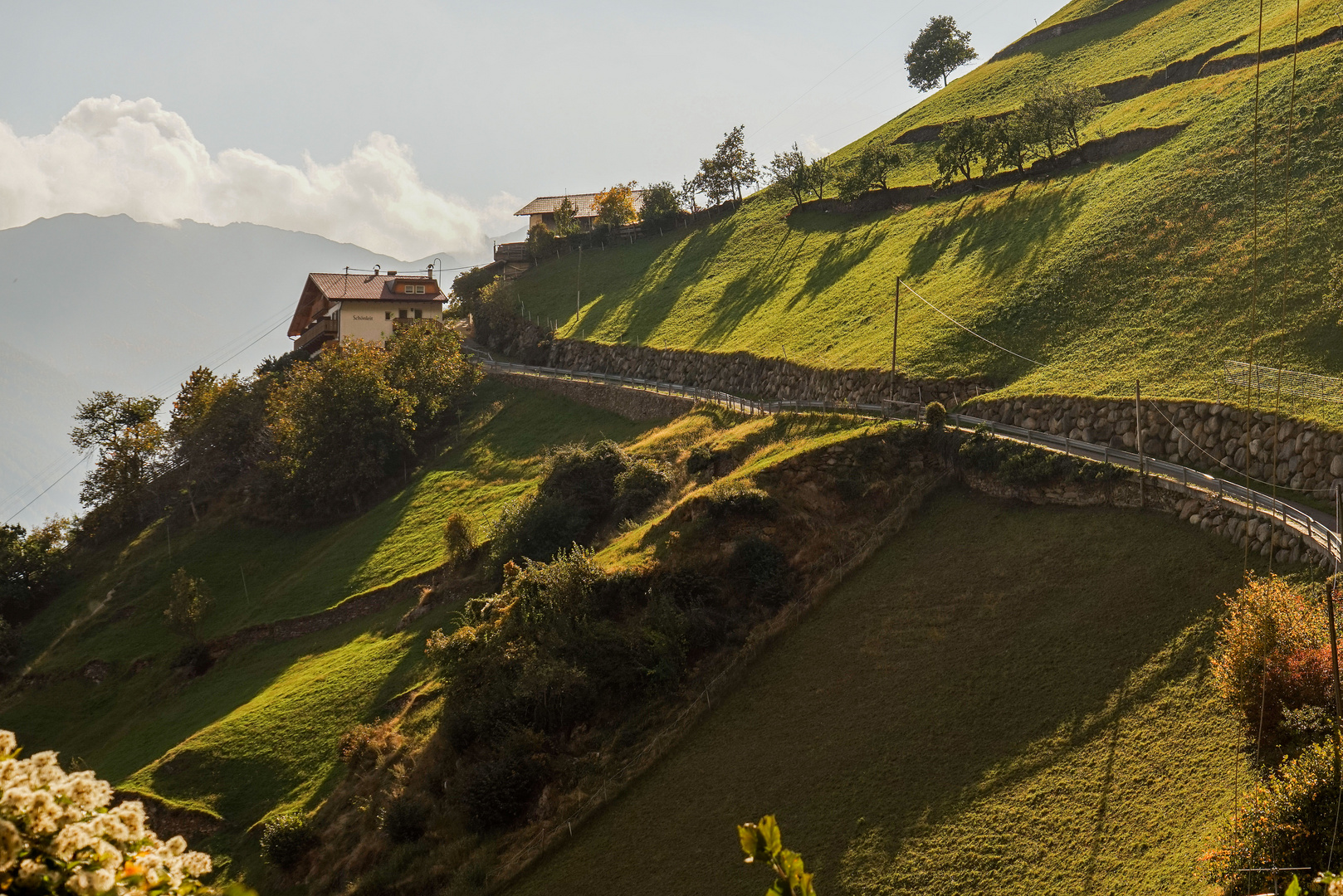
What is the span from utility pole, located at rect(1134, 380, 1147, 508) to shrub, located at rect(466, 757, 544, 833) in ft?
69.4

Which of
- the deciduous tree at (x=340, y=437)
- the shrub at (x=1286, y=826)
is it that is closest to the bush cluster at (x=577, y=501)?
the deciduous tree at (x=340, y=437)

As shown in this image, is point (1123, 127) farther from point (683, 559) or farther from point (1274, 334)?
point (683, 559)

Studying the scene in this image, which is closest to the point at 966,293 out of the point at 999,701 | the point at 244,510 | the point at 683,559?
the point at 683,559

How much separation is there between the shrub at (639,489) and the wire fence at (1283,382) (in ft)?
76.9

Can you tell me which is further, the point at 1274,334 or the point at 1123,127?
the point at 1123,127

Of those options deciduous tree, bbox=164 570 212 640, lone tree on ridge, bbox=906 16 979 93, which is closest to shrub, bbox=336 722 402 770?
deciduous tree, bbox=164 570 212 640

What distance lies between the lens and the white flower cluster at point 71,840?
666cm

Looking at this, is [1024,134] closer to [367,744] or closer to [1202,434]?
[1202,434]

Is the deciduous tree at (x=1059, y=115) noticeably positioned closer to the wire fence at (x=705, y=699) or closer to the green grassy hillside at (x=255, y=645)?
the green grassy hillside at (x=255, y=645)

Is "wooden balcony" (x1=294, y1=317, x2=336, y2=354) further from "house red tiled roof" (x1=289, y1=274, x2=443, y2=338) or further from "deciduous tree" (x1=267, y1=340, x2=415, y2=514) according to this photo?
"deciduous tree" (x1=267, y1=340, x2=415, y2=514)

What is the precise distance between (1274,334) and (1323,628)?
20727 mm

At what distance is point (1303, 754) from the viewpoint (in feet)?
61.4

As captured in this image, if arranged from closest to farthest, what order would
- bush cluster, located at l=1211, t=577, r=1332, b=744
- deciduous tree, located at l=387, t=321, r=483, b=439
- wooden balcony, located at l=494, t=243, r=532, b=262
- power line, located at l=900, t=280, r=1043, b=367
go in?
bush cluster, located at l=1211, t=577, r=1332, b=744 < power line, located at l=900, t=280, r=1043, b=367 < deciduous tree, located at l=387, t=321, r=483, b=439 < wooden balcony, located at l=494, t=243, r=532, b=262

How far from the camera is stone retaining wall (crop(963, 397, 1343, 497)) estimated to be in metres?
30.5
